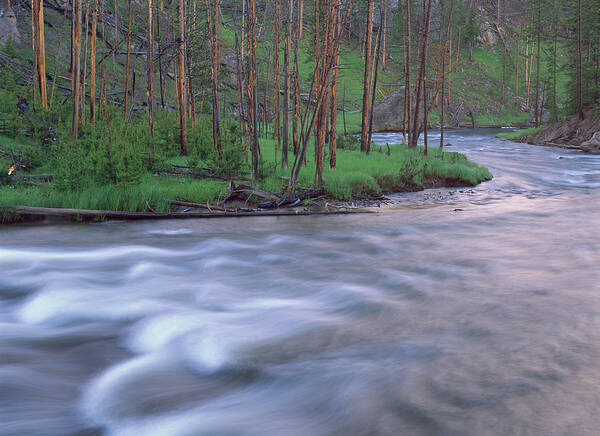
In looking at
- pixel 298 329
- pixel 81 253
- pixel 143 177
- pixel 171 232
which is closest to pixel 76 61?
pixel 143 177

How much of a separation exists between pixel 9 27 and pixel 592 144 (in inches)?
1318

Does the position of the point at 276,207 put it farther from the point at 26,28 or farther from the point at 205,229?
the point at 26,28

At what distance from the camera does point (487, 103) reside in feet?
206

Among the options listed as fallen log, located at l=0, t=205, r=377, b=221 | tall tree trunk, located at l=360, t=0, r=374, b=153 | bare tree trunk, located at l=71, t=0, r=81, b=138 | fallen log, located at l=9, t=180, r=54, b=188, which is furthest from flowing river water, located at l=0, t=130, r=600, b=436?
tall tree trunk, located at l=360, t=0, r=374, b=153

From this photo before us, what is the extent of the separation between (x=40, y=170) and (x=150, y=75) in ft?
12.0

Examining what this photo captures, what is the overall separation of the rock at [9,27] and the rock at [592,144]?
32196mm

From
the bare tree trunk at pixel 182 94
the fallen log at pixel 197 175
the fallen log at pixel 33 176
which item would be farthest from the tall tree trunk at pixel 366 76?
the fallen log at pixel 33 176

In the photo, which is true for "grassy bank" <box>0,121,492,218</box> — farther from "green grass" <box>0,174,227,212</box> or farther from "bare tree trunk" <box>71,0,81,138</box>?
"bare tree trunk" <box>71,0,81,138</box>

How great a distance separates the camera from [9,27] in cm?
2647

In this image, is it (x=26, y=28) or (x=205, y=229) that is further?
(x=26, y=28)

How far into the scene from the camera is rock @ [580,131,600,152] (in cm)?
2768

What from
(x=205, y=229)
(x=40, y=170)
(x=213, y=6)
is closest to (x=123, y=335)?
(x=205, y=229)

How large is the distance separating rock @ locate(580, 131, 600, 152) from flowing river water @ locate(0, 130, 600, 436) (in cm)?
2196

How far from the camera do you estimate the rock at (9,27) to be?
25750 millimetres
